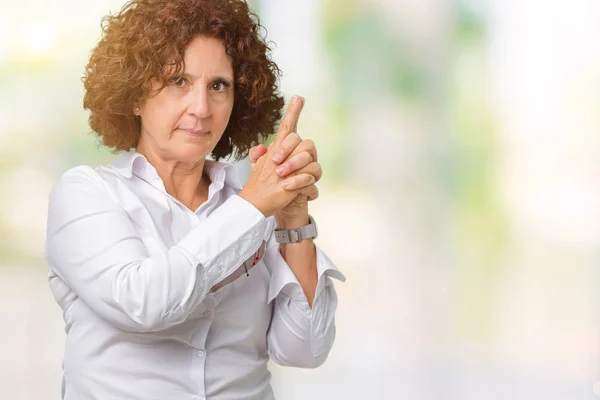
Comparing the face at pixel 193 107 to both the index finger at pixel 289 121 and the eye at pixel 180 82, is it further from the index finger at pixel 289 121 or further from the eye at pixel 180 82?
the index finger at pixel 289 121

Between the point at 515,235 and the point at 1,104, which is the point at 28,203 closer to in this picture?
the point at 1,104

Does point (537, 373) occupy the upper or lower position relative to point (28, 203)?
lower

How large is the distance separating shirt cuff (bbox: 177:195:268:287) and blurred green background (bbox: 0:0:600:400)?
1.66 m

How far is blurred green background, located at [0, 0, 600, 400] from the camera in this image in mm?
3102

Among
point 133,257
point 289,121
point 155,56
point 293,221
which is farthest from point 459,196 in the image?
point 133,257

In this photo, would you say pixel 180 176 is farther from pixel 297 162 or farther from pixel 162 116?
pixel 297 162

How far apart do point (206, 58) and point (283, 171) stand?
31 centimetres

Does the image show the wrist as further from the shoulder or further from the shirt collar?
the shoulder

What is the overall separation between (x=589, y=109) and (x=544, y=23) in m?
0.38

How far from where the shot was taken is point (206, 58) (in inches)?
65.4

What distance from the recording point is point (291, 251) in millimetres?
1723

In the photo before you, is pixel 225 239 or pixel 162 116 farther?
pixel 162 116

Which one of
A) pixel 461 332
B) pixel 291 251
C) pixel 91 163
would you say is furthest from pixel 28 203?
pixel 461 332

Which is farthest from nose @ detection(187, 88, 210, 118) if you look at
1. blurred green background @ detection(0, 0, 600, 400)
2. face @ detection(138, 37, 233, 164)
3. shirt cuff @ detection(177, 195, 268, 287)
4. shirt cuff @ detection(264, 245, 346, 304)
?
blurred green background @ detection(0, 0, 600, 400)
